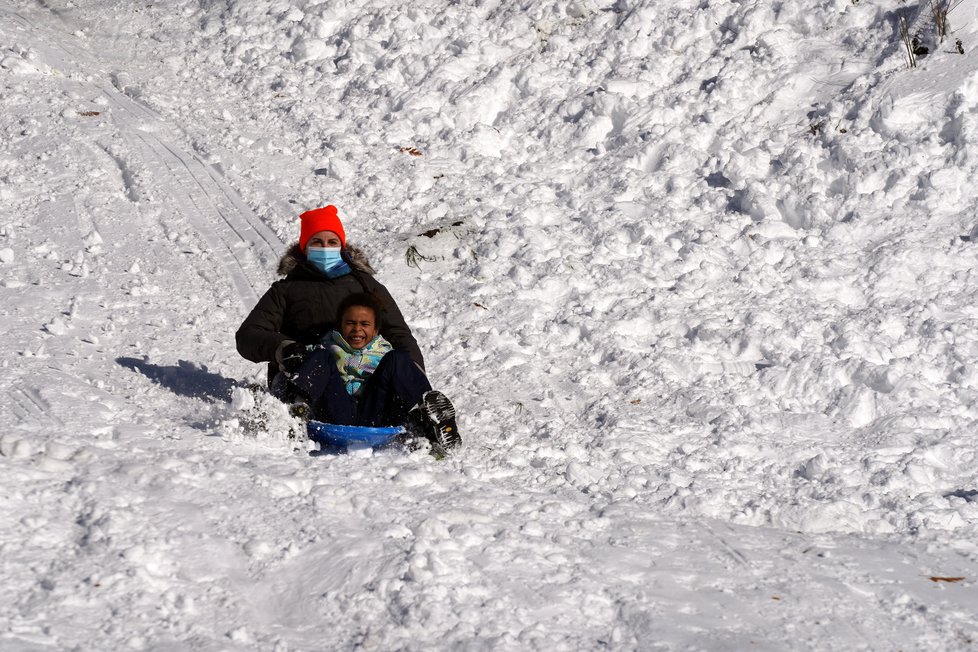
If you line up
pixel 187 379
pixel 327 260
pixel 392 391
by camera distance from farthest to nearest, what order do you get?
1. pixel 187 379
2. pixel 327 260
3. pixel 392 391

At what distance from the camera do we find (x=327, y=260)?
5695mm

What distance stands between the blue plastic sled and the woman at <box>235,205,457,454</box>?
541mm

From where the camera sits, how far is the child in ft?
15.7

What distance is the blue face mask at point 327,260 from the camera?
5.68 m

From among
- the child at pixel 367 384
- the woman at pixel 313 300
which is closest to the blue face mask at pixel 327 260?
the woman at pixel 313 300

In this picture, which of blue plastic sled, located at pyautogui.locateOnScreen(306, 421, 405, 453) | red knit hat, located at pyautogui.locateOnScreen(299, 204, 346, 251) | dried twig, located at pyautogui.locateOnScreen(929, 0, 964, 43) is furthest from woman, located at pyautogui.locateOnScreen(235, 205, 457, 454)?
dried twig, located at pyautogui.locateOnScreen(929, 0, 964, 43)

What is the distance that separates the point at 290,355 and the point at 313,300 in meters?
0.56

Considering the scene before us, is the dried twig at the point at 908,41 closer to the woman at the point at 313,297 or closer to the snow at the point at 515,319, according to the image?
the snow at the point at 515,319

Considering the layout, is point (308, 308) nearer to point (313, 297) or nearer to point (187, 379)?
point (313, 297)

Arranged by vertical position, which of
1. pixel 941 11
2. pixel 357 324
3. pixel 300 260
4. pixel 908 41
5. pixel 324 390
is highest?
pixel 941 11

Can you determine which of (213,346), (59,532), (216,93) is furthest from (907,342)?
(216,93)

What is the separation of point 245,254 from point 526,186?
223 centimetres

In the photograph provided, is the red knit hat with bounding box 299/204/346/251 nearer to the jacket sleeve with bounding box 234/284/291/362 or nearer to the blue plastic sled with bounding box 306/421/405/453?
the jacket sleeve with bounding box 234/284/291/362

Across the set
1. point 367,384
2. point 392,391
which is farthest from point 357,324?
point 392,391
